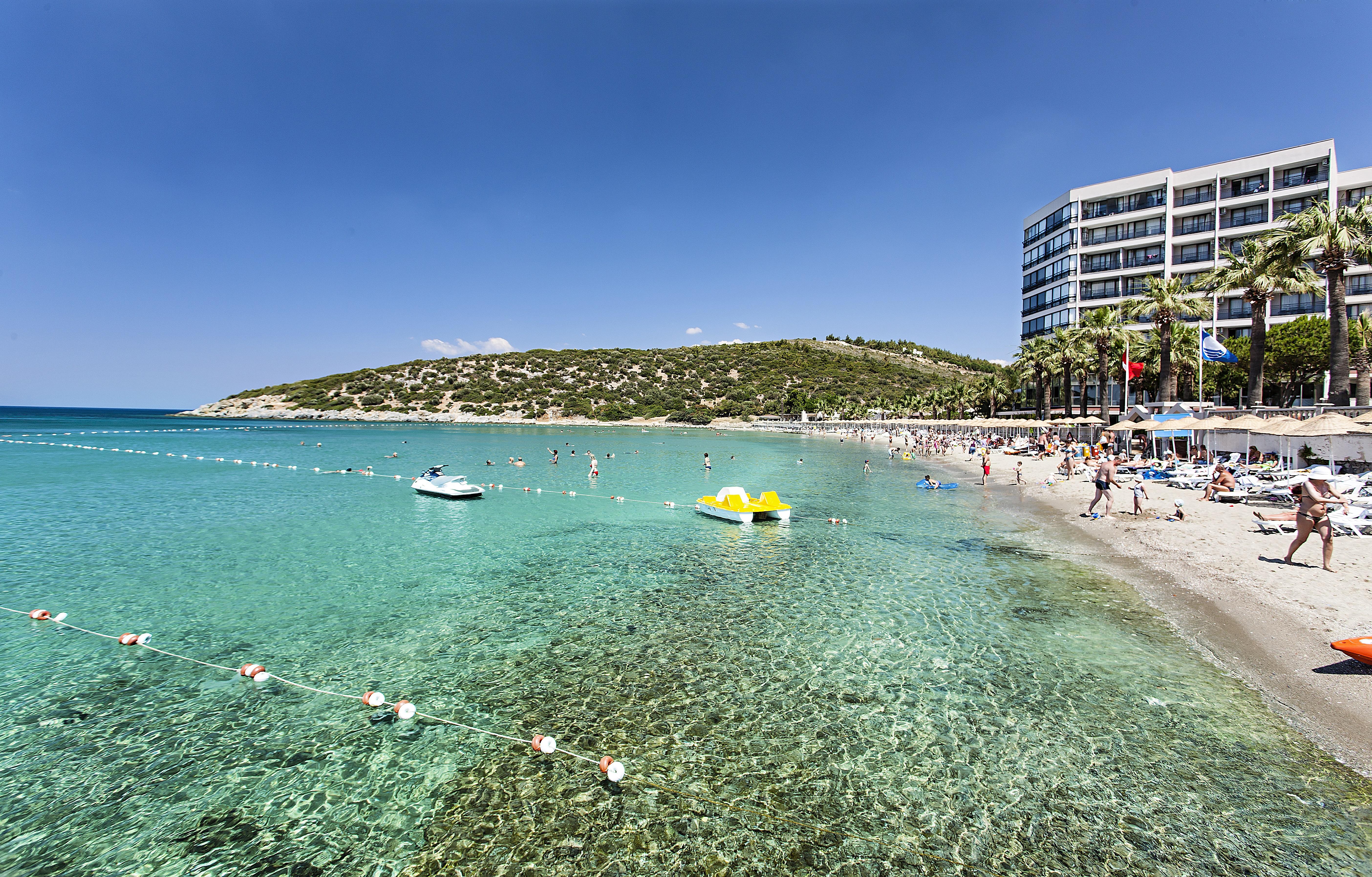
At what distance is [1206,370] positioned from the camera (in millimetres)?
51812

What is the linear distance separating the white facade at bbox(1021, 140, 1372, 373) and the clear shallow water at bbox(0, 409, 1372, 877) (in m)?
55.4

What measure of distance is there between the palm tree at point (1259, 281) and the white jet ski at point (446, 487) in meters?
40.0

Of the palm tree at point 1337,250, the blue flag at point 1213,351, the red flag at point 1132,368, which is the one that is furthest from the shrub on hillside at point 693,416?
the palm tree at point 1337,250

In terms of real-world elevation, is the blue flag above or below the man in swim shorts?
above

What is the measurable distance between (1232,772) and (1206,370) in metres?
60.7

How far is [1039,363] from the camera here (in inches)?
2217

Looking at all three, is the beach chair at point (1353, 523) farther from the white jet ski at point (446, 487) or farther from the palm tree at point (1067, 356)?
the palm tree at point (1067, 356)

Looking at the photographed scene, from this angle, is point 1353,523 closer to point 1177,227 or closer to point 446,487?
point 446,487

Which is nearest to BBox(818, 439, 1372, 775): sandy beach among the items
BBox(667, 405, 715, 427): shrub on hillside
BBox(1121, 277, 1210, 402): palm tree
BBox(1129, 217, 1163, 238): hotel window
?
BBox(1121, 277, 1210, 402): palm tree

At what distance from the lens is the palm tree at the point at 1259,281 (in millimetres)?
29453

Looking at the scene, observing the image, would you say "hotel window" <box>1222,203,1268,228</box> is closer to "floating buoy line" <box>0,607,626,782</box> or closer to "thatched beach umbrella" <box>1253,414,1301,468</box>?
"thatched beach umbrella" <box>1253,414,1301,468</box>

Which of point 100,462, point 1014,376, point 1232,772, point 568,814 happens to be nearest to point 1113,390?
point 1014,376

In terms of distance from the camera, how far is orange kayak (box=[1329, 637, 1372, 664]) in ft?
25.9

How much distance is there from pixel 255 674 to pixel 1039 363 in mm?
62692
